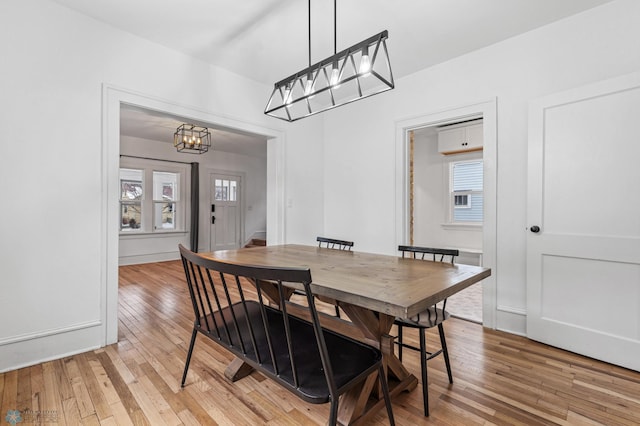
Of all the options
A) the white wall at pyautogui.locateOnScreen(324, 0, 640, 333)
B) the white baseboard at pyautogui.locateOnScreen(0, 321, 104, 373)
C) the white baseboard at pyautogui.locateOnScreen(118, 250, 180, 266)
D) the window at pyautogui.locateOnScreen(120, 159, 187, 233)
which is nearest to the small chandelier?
the window at pyautogui.locateOnScreen(120, 159, 187, 233)

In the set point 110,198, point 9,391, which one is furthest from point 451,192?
point 9,391

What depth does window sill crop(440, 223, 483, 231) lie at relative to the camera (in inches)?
197

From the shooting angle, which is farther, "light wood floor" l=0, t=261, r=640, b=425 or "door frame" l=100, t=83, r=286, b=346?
"door frame" l=100, t=83, r=286, b=346

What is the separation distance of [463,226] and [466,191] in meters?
0.61

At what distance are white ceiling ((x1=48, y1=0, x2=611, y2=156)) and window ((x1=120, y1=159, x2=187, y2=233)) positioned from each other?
3919 millimetres

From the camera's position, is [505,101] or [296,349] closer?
[296,349]

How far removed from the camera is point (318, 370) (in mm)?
1204

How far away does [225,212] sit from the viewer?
23.8 ft

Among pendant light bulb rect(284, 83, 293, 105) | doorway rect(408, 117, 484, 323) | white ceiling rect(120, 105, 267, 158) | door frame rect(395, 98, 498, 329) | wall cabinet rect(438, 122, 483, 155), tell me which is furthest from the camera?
doorway rect(408, 117, 484, 323)

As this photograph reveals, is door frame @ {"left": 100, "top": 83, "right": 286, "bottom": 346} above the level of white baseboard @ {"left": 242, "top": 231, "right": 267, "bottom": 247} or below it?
above

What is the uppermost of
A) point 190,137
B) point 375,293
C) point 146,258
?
point 190,137

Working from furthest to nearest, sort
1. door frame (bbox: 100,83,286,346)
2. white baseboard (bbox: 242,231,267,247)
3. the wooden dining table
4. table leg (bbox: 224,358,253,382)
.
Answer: white baseboard (bbox: 242,231,267,247)
door frame (bbox: 100,83,286,346)
table leg (bbox: 224,358,253,382)
the wooden dining table

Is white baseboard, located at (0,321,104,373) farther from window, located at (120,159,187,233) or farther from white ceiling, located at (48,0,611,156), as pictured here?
window, located at (120,159,187,233)

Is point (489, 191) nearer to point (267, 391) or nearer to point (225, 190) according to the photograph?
point (267, 391)
